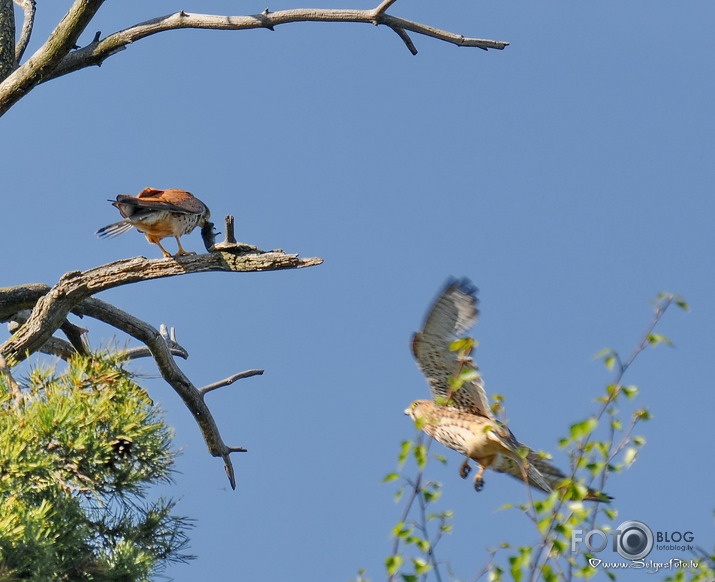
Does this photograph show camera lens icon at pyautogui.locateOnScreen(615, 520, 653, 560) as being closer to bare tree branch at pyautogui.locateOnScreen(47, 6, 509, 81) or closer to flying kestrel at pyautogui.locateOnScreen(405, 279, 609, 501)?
flying kestrel at pyautogui.locateOnScreen(405, 279, 609, 501)

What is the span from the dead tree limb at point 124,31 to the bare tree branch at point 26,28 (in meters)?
0.48

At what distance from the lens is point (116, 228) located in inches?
196

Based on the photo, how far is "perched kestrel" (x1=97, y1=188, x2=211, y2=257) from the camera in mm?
4895

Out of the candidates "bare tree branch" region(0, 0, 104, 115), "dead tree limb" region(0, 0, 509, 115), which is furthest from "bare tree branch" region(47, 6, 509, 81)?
"bare tree branch" region(0, 0, 104, 115)

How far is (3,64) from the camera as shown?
5918mm

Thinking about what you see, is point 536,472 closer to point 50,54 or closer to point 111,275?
point 111,275

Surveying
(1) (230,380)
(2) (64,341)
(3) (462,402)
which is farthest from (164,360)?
(3) (462,402)

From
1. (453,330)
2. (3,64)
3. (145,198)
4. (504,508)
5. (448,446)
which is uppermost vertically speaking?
(3,64)

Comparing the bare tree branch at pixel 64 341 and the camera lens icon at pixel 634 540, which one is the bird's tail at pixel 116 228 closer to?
the bare tree branch at pixel 64 341

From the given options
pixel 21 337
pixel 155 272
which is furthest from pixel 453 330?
pixel 21 337

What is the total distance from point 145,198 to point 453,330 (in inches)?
73.5

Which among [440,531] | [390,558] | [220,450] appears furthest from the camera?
[220,450]

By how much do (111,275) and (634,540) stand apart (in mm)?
2586

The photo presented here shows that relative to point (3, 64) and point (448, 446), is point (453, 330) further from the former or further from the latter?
point (3, 64)
